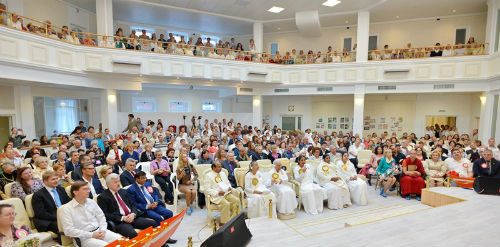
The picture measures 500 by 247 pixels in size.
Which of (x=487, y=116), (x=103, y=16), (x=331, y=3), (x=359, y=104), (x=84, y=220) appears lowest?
(x=84, y=220)

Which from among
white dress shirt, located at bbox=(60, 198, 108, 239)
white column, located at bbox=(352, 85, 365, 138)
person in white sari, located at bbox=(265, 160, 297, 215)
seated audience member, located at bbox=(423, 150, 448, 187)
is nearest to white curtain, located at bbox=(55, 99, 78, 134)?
white dress shirt, located at bbox=(60, 198, 108, 239)

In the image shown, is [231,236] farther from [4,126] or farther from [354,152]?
[4,126]

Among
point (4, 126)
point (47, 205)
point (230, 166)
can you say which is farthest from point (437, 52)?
point (4, 126)

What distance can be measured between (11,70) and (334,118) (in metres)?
15.1

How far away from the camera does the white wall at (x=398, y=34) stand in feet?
41.1

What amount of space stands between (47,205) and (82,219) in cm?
64

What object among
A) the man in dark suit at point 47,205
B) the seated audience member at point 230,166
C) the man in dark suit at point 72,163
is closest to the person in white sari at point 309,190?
the seated audience member at point 230,166

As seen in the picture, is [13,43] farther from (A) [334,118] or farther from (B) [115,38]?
(A) [334,118]

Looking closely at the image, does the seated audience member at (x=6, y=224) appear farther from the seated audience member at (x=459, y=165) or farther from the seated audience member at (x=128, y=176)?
the seated audience member at (x=459, y=165)

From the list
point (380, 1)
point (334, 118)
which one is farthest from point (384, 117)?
point (380, 1)

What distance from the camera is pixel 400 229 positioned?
305cm

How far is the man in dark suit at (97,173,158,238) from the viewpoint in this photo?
10.6ft

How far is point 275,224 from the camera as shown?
10.8 ft

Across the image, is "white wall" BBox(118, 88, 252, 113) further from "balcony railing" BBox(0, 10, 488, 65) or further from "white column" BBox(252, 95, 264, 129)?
"balcony railing" BBox(0, 10, 488, 65)
